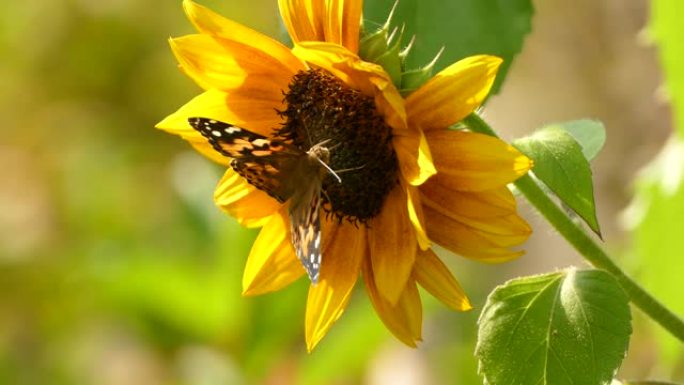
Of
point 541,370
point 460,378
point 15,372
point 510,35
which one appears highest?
point 510,35

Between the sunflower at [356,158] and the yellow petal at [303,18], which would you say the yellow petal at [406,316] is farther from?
the yellow petal at [303,18]

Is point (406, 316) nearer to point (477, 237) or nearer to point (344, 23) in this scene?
point (477, 237)

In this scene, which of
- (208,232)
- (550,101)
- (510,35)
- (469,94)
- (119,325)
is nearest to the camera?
(469,94)

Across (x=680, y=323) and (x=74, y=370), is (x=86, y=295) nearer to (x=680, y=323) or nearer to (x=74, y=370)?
(x=74, y=370)

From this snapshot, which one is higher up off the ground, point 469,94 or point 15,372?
point 469,94

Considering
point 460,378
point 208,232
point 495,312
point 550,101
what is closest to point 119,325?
point 208,232

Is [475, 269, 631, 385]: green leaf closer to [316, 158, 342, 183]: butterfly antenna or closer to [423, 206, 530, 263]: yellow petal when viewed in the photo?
[423, 206, 530, 263]: yellow petal

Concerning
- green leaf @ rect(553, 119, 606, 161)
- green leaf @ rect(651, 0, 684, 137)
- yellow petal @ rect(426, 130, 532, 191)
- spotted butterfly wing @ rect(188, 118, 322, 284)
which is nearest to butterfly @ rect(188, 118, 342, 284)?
spotted butterfly wing @ rect(188, 118, 322, 284)
